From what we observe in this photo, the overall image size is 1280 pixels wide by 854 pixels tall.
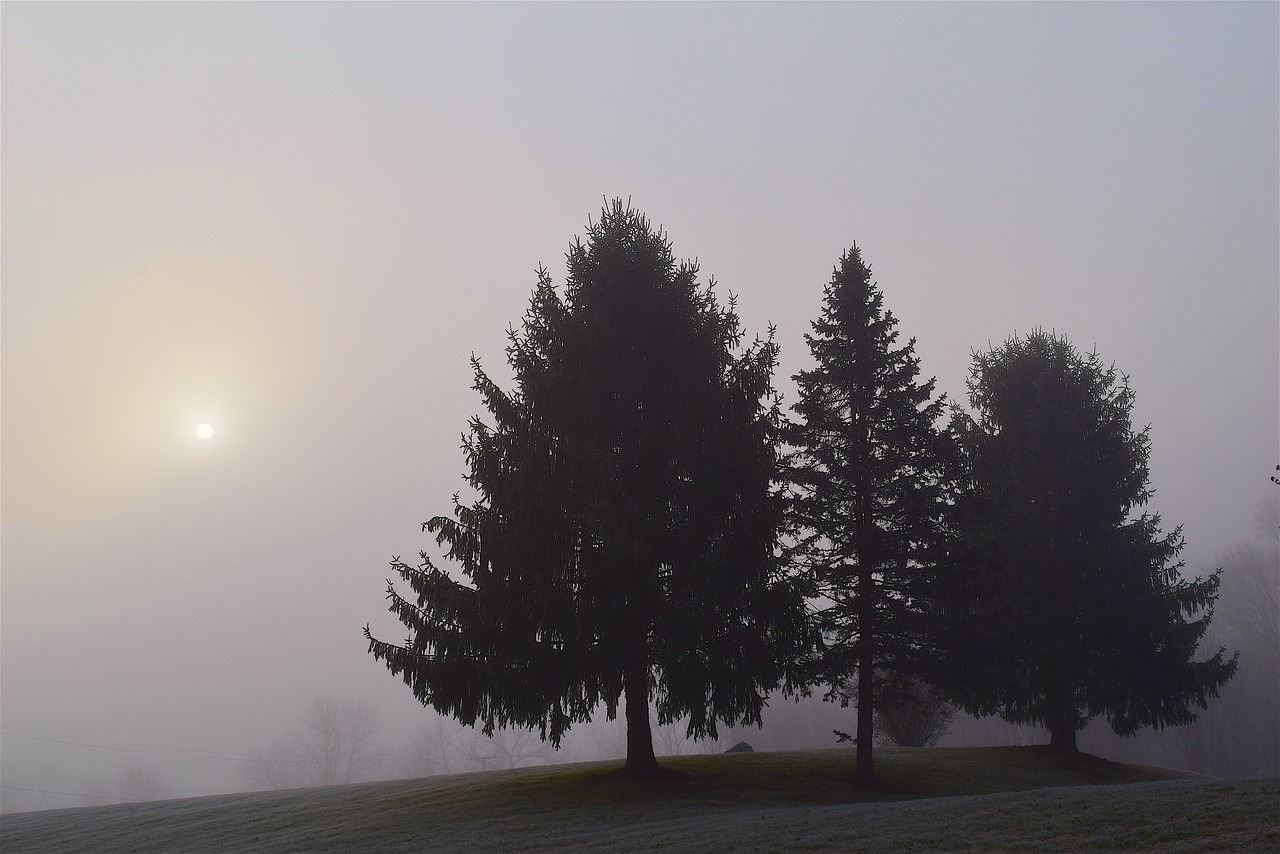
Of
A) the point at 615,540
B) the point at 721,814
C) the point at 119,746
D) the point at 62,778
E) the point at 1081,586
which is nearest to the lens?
the point at 721,814

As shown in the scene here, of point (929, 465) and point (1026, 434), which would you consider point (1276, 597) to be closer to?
point (1026, 434)

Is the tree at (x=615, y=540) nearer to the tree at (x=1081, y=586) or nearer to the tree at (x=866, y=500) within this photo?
the tree at (x=866, y=500)

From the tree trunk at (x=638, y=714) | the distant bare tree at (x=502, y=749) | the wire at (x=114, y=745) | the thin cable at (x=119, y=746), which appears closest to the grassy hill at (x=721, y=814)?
the tree trunk at (x=638, y=714)

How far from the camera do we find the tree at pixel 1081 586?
29.6 m

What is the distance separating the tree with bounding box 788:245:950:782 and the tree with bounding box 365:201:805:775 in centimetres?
260

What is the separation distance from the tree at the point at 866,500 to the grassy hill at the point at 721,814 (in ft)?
11.5

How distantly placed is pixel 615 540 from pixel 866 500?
8.69m

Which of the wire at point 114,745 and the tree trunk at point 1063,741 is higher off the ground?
the tree trunk at point 1063,741

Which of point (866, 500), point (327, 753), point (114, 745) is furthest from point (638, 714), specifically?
point (114, 745)

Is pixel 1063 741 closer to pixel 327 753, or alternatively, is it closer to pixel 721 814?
pixel 721 814

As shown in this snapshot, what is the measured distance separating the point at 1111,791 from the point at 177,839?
1854 cm

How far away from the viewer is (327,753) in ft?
294

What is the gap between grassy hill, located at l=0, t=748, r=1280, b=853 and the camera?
1196 centimetres

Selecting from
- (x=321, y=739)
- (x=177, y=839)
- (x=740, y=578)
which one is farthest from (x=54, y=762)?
(x=740, y=578)
